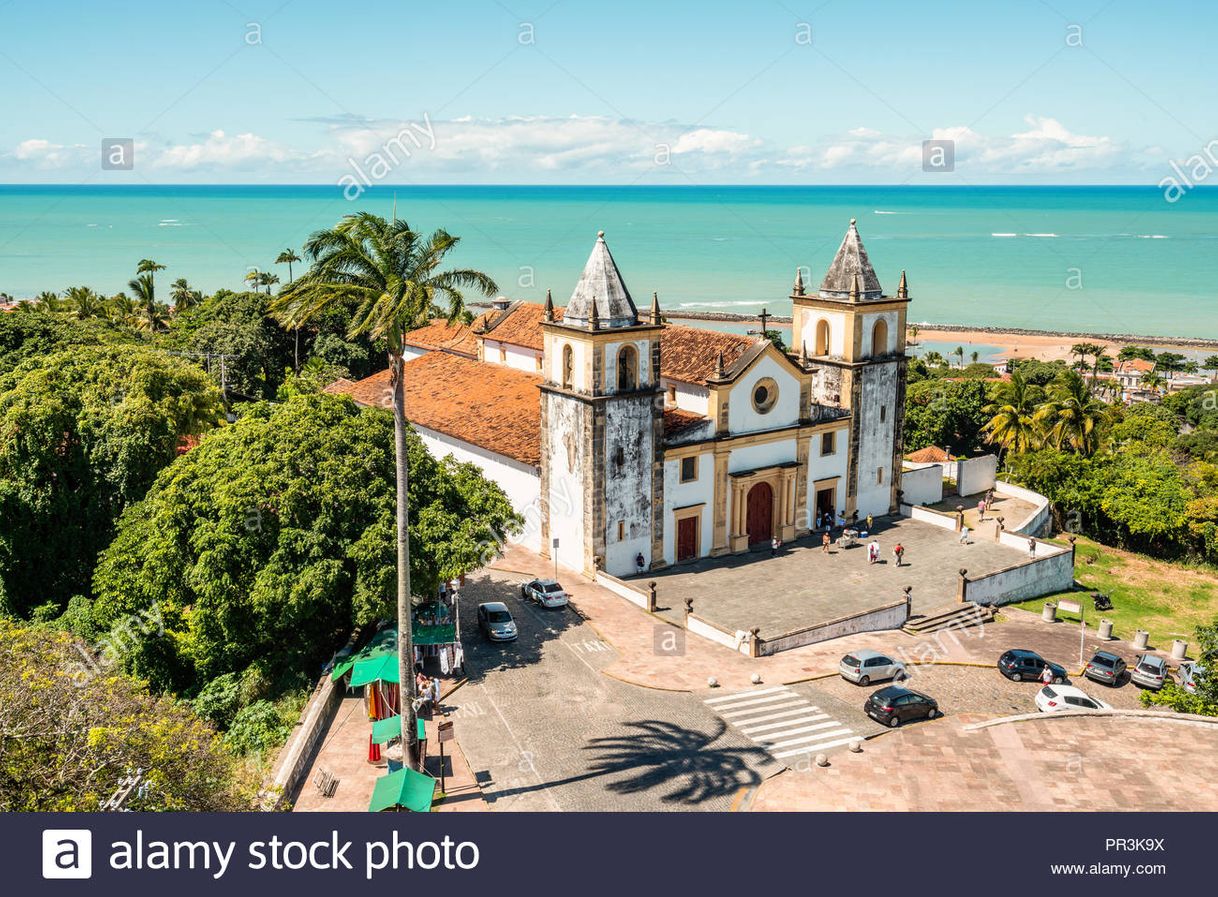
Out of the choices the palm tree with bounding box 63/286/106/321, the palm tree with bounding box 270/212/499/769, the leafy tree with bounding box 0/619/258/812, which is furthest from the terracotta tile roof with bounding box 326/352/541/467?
the palm tree with bounding box 63/286/106/321

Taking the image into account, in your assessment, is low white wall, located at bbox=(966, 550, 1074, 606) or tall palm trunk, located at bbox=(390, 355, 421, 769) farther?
low white wall, located at bbox=(966, 550, 1074, 606)

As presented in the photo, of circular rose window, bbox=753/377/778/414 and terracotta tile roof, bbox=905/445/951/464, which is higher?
circular rose window, bbox=753/377/778/414

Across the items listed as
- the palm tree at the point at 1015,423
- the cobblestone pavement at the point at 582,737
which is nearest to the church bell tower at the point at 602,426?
the cobblestone pavement at the point at 582,737

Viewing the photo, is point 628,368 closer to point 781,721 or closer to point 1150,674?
point 781,721

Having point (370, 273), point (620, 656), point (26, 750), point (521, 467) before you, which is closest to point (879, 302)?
point (521, 467)

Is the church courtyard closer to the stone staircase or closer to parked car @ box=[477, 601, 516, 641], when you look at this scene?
the stone staircase

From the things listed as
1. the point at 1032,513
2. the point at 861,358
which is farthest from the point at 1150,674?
the point at 861,358
